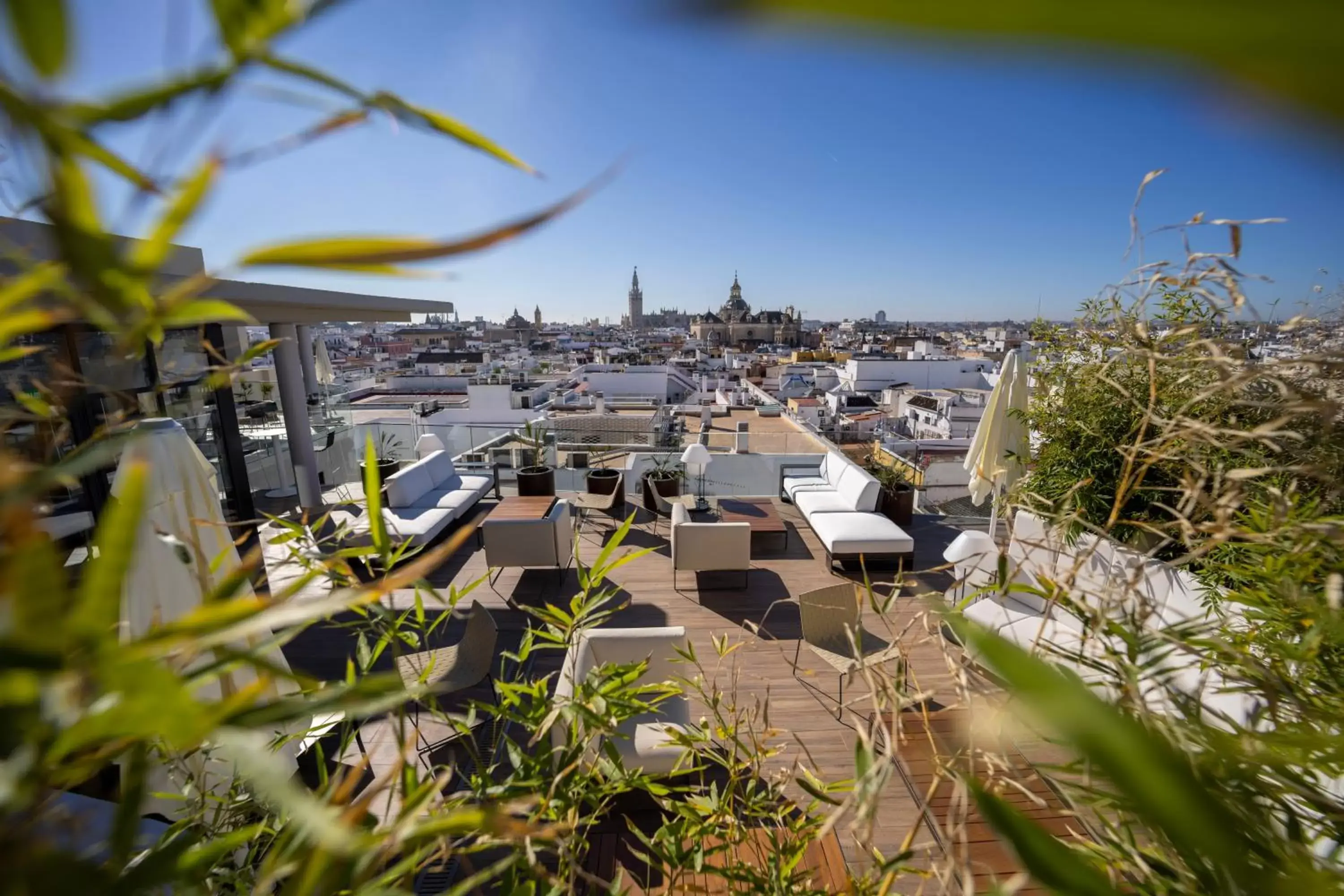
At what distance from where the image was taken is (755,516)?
6277 mm

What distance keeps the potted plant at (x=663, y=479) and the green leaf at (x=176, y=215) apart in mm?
6258

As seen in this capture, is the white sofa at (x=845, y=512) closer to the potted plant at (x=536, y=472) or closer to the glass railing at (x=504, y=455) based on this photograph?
the glass railing at (x=504, y=455)

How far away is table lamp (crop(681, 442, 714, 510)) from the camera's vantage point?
6.69m

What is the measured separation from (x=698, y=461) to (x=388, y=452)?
4685mm

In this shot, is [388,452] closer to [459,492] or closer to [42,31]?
[459,492]

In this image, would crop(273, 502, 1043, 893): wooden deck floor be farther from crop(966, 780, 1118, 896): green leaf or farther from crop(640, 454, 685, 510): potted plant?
crop(966, 780, 1118, 896): green leaf

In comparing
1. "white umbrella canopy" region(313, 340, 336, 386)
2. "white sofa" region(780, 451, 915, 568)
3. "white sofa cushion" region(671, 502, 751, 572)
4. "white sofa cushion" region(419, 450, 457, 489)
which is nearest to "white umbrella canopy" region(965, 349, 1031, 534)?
"white sofa" region(780, 451, 915, 568)

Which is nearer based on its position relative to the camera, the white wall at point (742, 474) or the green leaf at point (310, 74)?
the green leaf at point (310, 74)

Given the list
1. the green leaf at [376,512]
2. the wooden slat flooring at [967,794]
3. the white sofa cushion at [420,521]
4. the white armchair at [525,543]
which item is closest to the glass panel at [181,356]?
the white sofa cushion at [420,521]

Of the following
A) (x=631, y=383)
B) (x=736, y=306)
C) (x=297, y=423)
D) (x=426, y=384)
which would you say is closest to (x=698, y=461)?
(x=297, y=423)

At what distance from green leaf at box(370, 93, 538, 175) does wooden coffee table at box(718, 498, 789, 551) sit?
5312mm

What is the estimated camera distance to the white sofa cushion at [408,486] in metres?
6.18

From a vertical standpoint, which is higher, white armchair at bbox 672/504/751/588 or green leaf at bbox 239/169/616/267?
green leaf at bbox 239/169/616/267

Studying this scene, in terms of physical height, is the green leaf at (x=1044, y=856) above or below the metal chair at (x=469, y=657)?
above
